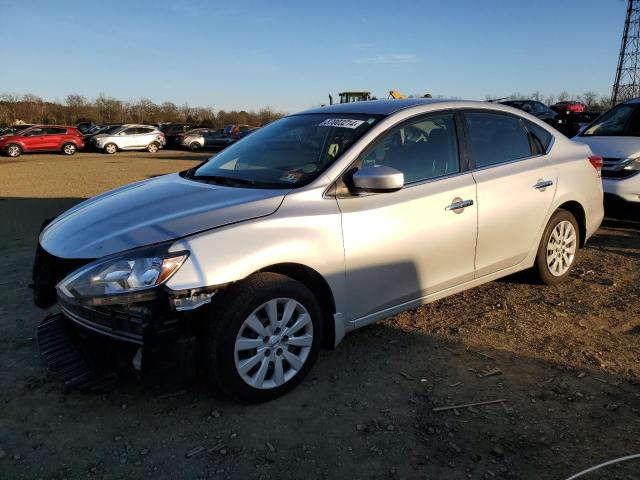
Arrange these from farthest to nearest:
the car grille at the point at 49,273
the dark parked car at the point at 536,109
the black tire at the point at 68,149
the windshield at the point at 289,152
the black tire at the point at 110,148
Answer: the black tire at the point at 110,148 → the black tire at the point at 68,149 → the dark parked car at the point at 536,109 → the windshield at the point at 289,152 → the car grille at the point at 49,273

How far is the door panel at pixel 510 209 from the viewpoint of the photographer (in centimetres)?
394

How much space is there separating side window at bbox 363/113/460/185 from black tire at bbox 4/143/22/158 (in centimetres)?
2852

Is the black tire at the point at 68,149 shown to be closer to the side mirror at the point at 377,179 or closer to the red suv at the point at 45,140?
the red suv at the point at 45,140

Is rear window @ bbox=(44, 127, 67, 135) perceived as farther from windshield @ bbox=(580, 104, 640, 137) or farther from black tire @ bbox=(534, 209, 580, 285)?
black tire @ bbox=(534, 209, 580, 285)

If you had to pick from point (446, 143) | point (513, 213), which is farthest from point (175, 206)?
point (513, 213)

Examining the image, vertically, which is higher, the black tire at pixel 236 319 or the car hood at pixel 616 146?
the car hood at pixel 616 146

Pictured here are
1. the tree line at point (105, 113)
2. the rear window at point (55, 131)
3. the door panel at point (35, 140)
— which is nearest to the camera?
the door panel at point (35, 140)

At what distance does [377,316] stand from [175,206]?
146 cm

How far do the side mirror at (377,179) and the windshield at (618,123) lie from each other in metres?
5.84

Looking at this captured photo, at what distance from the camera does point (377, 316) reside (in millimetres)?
3480

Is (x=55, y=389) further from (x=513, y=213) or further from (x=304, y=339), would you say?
(x=513, y=213)

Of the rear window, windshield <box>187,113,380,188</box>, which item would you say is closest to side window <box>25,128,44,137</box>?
the rear window

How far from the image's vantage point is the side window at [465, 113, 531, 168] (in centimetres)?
406

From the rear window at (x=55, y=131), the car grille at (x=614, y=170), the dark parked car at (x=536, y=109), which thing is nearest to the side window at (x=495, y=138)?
the car grille at (x=614, y=170)
